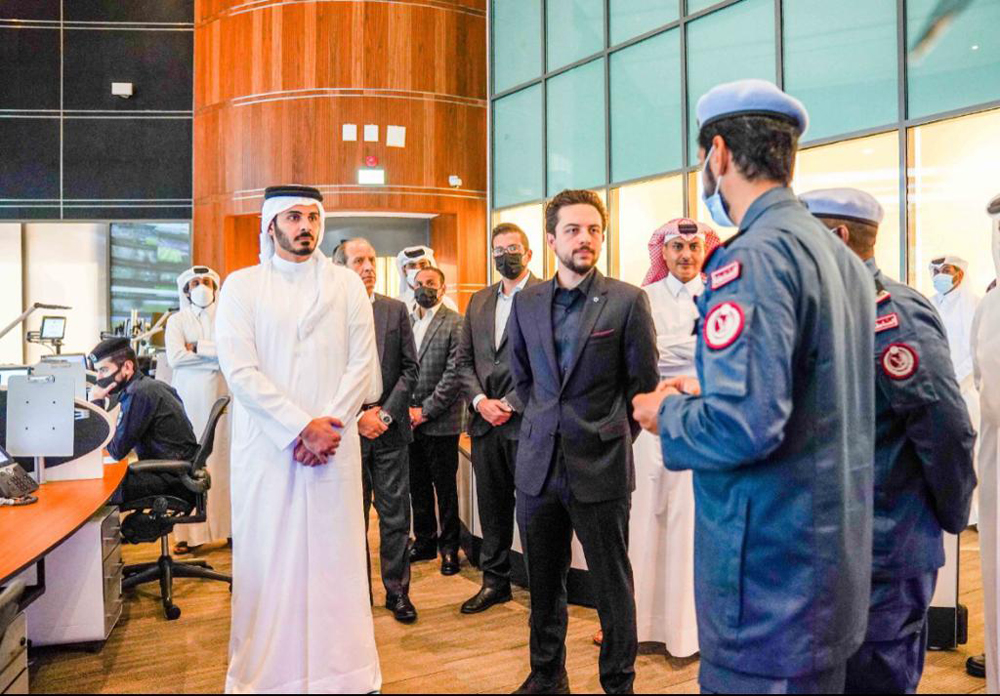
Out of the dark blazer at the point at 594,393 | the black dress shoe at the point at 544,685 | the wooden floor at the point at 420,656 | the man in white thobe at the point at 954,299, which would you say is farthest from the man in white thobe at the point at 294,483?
the man in white thobe at the point at 954,299

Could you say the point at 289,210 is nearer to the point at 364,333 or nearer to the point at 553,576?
the point at 364,333

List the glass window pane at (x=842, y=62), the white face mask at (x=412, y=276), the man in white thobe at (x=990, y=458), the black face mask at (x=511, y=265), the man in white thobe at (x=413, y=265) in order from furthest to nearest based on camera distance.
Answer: the glass window pane at (x=842, y=62) → the man in white thobe at (x=413, y=265) → the white face mask at (x=412, y=276) → the black face mask at (x=511, y=265) → the man in white thobe at (x=990, y=458)

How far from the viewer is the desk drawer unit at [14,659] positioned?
228 centimetres

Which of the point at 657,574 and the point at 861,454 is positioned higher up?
the point at 861,454

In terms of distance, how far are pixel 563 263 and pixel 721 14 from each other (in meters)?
4.61

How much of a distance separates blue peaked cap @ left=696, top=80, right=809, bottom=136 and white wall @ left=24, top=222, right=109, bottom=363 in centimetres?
1040

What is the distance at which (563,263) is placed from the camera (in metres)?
2.73

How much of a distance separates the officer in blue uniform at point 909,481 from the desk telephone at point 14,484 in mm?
2913

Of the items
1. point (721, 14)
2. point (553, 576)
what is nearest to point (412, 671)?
point (553, 576)

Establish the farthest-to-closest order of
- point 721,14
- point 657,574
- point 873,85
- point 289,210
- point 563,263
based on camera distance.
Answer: point 721,14
point 873,85
point 657,574
point 289,210
point 563,263

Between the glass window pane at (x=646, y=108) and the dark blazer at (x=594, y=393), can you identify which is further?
the glass window pane at (x=646, y=108)

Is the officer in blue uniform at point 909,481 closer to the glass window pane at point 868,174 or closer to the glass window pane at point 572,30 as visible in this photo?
the glass window pane at point 868,174

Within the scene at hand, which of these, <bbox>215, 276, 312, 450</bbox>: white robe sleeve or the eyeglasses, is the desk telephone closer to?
<bbox>215, 276, 312, 450</bbox>: white robe sleeve

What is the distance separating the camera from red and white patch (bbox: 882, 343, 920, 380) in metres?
1.82
